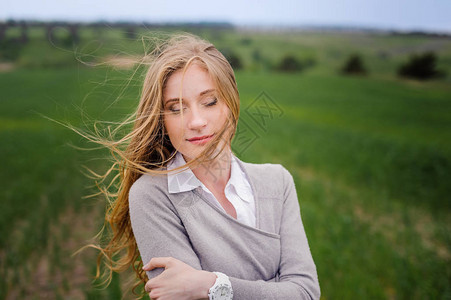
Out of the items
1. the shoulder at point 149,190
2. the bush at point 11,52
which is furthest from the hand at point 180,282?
the bush at point 11,52

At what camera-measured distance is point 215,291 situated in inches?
49.1

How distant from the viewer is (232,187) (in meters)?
1.60

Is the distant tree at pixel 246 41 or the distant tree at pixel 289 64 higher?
the distant tree at pixel 246 41

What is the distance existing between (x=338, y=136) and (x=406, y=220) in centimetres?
833

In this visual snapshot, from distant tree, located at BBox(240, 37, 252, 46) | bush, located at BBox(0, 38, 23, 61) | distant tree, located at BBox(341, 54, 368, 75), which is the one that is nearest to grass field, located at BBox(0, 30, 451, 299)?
bush, located at BBox(0, 38, 23, 61)

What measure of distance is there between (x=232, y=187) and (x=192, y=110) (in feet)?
1.30

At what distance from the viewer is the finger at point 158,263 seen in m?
1.30

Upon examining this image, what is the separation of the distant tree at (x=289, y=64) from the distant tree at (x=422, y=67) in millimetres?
15680

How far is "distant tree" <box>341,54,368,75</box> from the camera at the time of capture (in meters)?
45.1

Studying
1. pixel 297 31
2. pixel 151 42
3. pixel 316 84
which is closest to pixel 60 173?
pixel 151 42

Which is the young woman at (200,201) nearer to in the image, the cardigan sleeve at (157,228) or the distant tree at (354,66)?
the cardigan sleeve at (157,228)

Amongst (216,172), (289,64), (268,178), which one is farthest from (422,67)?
(216,172)

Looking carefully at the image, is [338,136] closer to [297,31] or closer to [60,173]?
[60,173]

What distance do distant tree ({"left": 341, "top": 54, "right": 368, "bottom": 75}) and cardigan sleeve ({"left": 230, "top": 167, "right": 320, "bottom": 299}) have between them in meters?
46.8
